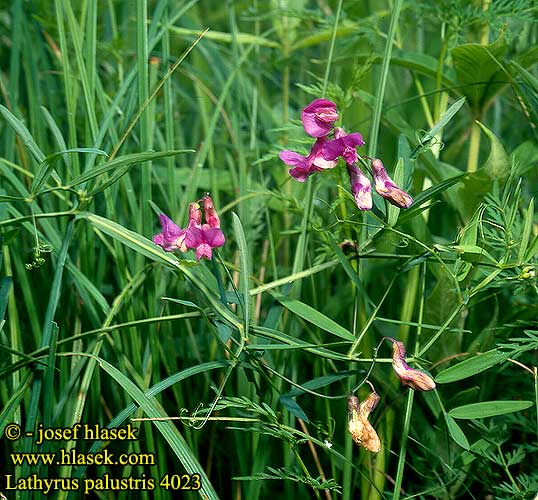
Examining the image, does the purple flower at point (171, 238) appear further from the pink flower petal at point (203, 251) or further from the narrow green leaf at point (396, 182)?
the narrow green leaf at point (396, 182)

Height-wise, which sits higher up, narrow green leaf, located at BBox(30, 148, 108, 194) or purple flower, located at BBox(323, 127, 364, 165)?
purple flower, located at BBox(323, 127, 364, 165)

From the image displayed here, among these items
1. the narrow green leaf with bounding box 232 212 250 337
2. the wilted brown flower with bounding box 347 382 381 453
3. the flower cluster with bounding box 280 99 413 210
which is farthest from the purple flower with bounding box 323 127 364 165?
the wilted brown flower with bounding box 347 382 381 453

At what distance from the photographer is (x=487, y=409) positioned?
2.68ft

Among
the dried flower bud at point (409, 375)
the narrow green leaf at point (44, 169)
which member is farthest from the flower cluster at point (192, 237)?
the dried flower bud at point (409, 375)

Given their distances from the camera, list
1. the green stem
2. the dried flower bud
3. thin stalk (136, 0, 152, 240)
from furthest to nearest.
→ the green stem, thin stalk (136, 0, 152, 240), the dried flower bud

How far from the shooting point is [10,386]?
3.60 ft

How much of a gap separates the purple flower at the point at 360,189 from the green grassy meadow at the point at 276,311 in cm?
1

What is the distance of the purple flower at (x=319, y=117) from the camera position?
0.75 meters

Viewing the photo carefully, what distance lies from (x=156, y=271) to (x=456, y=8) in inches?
21.8

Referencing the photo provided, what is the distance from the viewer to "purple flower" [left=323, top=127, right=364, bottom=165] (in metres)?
0.76

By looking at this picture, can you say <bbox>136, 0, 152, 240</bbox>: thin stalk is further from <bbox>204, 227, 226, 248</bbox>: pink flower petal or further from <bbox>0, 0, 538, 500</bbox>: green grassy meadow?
<bbox>204, 227, 226, 248</bbox>: pink flower petal

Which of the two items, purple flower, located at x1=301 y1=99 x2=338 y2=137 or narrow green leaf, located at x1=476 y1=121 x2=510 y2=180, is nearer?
purple flower, located at x1=301 y1=99 x2=338 y2=137

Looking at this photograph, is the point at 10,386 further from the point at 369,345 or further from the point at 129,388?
the point at 369,345

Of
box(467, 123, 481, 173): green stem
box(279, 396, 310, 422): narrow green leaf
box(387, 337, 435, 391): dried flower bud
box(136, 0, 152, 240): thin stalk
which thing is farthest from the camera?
box(467, 123, 481, 173): green stem
